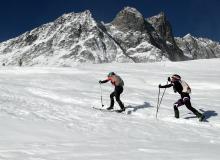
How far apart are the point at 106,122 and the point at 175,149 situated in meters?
4.57

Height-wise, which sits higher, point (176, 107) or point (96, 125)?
point (176, 107)

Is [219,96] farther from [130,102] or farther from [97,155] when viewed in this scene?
[97,155]

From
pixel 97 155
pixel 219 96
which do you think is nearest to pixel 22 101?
pixel 97 155

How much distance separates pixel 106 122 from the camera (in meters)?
14.1

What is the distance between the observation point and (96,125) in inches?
523

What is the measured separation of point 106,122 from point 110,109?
157 inches

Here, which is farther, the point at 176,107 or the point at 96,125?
the point at 176,107

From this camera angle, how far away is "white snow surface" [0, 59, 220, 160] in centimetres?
886

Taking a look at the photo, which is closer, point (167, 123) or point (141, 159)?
point (141, 159)

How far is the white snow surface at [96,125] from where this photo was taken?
8859 mm

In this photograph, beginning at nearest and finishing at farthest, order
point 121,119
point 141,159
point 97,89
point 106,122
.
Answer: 1. point 141,159
2. point 106,122
3. point 121,119
4. point 97,89

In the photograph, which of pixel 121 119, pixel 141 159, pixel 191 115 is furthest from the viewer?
pixel 191 115

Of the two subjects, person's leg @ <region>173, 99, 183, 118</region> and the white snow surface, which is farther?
person's leg @ <region>173, 99, 183, 118</region>

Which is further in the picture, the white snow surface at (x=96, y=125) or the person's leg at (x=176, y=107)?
the person's leg at (x=176, y=107)
